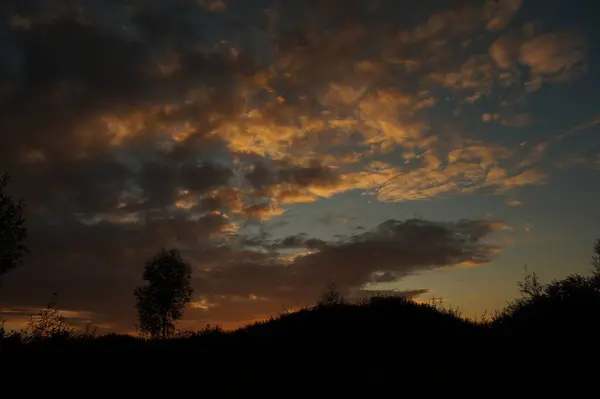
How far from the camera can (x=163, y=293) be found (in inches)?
2306

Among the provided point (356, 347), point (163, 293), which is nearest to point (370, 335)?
point (356, 347)

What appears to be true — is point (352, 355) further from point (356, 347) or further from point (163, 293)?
point (163, 293)

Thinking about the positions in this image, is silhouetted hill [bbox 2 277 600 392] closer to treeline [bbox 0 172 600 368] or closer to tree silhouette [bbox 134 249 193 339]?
treeline [bbox 0 172 600 368]

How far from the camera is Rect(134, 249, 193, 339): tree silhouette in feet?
191

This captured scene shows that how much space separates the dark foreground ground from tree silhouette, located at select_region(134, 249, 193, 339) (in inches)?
1507

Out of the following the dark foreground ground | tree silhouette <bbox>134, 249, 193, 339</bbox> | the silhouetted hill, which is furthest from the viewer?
tree silhouette <bbox>134, 249, 193, 339</bbox>

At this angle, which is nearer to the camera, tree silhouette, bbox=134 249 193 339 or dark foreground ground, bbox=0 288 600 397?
dark foreground ground, bbox=0 288 600 397

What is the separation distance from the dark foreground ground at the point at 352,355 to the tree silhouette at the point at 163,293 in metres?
38.3

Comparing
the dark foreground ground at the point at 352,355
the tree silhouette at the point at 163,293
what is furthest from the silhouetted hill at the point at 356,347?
the tree silhouette at the point at 163,293

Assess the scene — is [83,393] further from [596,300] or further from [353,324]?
[596,300]

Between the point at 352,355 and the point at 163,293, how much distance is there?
4692 centimetres

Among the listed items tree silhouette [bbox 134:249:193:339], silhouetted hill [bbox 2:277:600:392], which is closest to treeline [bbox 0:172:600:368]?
silhouetted hill [bbox 2:277:600:392]

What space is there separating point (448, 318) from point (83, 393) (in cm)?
1827

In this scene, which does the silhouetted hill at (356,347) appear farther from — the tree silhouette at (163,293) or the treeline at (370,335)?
the tree silhouette at (163,293)
